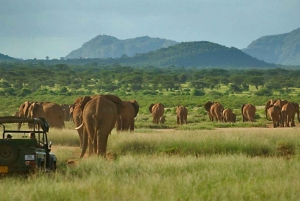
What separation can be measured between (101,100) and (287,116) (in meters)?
22.5

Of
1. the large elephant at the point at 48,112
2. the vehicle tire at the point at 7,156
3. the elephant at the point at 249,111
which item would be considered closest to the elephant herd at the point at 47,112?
the large elephant at the point at 48,112

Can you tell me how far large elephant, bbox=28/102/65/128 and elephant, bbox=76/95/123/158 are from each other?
13.6 meters

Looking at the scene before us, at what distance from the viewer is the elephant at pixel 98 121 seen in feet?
59.7

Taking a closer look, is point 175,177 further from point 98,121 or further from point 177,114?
point 177,114

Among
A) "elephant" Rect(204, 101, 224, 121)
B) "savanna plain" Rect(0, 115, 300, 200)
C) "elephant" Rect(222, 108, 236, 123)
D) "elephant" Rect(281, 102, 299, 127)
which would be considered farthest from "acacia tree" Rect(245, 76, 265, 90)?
"savanna plain" Rect(0, 115, 300, 200)

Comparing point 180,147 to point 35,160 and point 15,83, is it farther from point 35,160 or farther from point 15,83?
point 15,83

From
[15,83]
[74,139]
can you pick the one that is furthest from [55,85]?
[74,139]

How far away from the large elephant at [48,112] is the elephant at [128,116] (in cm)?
709

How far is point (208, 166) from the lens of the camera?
45.7 ft

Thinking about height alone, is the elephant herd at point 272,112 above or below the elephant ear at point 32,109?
below

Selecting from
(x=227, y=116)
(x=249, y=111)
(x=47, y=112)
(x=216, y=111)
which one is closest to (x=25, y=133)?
(x=47, y=112)

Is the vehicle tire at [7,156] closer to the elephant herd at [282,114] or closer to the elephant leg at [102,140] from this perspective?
the elephant leg at [102,140]

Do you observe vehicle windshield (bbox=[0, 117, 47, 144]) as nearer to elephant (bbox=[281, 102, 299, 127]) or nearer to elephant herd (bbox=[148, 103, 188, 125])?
elephant herd (bbox=[148, 103, 188, 125])

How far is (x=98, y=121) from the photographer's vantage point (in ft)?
59.7
